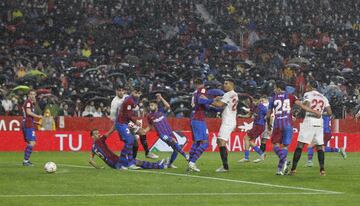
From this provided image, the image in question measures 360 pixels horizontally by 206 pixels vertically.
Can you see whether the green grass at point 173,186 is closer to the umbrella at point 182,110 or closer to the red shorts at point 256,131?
the red shorts at point 256,131

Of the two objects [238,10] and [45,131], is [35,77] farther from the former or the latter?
[238,10]

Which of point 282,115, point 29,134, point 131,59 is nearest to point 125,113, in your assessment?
point 29,134

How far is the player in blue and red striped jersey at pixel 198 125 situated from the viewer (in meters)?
21.8

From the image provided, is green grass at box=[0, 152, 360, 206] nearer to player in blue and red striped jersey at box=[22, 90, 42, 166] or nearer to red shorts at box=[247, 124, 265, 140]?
player in blue and red striped jersey at box=[22, 90, 42, 166]

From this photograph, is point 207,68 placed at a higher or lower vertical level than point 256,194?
higher

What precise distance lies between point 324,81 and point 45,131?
16.9 metres

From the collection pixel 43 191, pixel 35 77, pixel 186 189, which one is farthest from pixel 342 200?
pixel 35 77

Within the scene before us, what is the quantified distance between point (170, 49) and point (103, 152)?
24000 millimetres

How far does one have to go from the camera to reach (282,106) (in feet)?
69.9

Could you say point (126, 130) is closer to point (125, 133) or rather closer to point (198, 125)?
point (125, 133)

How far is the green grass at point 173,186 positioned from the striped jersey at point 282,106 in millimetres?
1417

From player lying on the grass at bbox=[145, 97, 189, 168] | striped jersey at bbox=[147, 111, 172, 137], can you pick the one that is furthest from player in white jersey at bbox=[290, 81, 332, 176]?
striped jersey at bbox=[147, 111, 172, 137]

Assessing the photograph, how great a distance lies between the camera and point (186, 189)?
667 inches

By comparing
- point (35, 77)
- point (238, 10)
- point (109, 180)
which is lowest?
point (109, 180)
